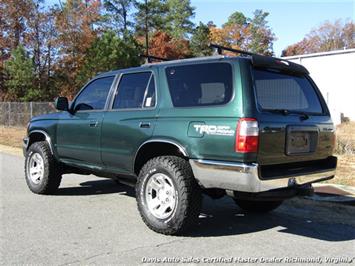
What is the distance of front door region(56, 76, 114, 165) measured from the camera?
6.76 m

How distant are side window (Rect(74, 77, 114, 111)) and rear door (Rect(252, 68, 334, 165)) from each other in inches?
95.4

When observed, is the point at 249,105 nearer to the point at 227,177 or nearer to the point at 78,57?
the point at 227,177

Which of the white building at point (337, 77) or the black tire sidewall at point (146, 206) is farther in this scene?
the white building at point (337, 77)

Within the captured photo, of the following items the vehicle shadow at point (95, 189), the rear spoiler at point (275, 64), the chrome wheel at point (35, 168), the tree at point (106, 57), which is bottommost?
the vehicle shadow at point (95, 189)

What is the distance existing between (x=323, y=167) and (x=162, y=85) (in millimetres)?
2189

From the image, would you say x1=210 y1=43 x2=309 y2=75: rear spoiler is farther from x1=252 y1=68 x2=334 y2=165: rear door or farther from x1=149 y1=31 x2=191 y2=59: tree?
x1=149 y1=31 x2=191 y2=59: tree

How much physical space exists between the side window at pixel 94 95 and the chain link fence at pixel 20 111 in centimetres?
1996

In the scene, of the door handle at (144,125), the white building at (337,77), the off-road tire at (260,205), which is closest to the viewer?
the door handle at (144,125)

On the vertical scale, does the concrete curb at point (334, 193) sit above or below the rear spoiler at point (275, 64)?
below

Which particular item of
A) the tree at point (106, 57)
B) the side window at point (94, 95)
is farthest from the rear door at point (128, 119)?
the tree at point (106, 57)

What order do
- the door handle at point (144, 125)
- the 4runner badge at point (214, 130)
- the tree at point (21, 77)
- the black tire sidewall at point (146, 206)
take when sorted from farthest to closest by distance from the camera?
the tree at point (21, 77) → the door handle at point (144, 125) → the black tire sidewall at point (146, 206) → the 4runner badge at point (214, 130)

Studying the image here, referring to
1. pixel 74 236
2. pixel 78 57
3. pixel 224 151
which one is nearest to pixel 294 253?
pixel 224 151

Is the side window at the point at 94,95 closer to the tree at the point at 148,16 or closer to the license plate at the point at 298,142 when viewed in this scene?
the license plate at the point at 298,142

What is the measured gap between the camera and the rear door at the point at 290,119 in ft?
16.5
